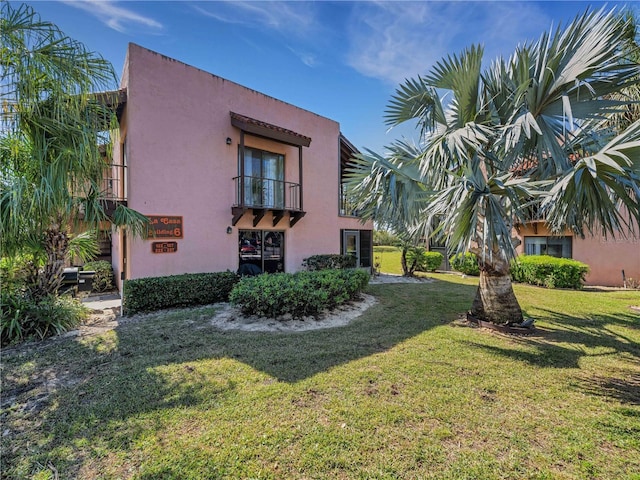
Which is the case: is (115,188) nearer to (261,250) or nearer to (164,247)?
(164,247)

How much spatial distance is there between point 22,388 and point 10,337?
8.52 feet

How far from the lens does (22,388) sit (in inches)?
159

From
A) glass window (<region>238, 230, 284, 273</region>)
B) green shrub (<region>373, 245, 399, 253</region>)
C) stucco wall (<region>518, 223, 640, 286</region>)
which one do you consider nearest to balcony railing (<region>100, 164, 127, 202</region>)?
glass window (<region>238, 230, 284, 273</region>)

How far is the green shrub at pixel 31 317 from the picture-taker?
5750mm

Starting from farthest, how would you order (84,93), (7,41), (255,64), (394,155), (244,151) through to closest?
(244,151) → (255,64) → (394,155) → (84,93) → (7,41)

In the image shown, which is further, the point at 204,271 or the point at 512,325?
the point at 204,271

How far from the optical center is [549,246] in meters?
15.0

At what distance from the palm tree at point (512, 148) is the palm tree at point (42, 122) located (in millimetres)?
5983

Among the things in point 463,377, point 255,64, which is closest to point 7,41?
point 255,64

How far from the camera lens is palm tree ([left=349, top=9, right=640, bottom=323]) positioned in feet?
15.2

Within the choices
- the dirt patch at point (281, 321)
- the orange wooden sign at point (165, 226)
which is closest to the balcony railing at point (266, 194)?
the orange wooden sign at point (165, 226)

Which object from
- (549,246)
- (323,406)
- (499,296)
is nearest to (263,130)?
(499,296)

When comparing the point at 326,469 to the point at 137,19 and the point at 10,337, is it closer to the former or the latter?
the point at 10,337

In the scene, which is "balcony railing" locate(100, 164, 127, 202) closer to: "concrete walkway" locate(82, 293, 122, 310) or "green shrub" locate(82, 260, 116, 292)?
"concrete walkway" locate(82, 293, 122, 310)
